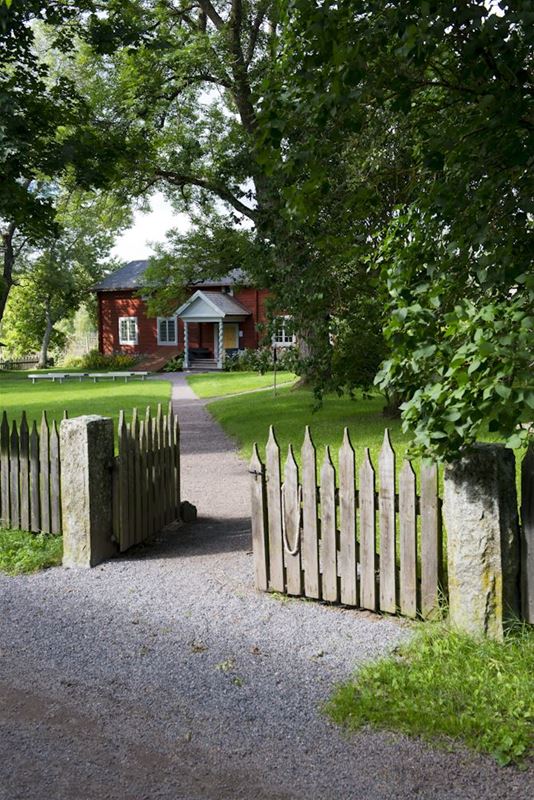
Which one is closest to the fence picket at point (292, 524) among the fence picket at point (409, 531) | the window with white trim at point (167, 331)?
the fence picket at point (409, 531)

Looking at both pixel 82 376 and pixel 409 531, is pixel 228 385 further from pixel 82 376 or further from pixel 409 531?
pixel 409 531

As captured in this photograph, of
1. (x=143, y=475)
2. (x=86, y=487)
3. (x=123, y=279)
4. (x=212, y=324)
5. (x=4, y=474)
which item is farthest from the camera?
(x=123, y=279)

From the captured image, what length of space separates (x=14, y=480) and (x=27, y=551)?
3.17 ft

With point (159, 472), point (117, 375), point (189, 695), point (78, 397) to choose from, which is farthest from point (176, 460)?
point (117, 375)

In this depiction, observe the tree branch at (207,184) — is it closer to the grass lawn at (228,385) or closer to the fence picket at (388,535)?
the grass lawn at (228,385)

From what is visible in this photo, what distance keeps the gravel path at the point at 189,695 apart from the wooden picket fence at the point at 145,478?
433 mm

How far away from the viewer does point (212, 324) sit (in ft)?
167

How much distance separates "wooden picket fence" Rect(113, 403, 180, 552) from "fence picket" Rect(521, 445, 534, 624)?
374 centimetres

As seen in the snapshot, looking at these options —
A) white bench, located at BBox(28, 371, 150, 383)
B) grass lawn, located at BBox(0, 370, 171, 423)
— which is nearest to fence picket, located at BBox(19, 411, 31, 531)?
grass lawn, located at BBox(0, 370, 171, 423)

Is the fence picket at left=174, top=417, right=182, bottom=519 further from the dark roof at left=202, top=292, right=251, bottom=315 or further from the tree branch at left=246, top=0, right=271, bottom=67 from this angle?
the dark roof at left=202, top=292, right=251, bottom=315

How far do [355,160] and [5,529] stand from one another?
6718 mm

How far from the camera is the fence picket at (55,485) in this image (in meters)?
7.70

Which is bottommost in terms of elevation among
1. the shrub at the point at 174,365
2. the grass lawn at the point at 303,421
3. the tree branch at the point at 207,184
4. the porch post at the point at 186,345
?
the grass lawn at the point at 303,421

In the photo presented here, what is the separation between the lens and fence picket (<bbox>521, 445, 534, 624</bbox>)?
15.7 ft
